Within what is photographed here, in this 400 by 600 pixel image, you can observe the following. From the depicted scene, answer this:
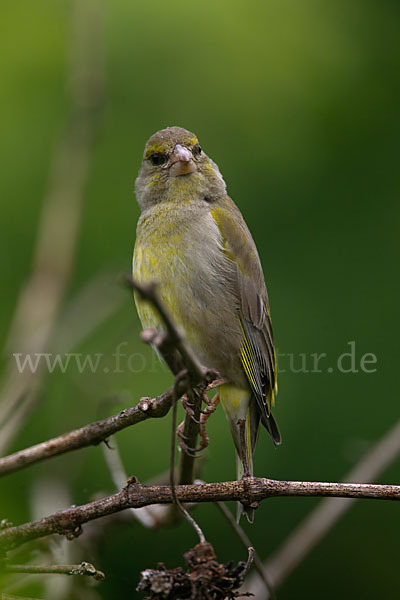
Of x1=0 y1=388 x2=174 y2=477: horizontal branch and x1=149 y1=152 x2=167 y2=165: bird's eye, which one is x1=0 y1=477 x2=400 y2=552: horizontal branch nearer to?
x1=0 y1=388 x2=174 y2=477: horizontal branch

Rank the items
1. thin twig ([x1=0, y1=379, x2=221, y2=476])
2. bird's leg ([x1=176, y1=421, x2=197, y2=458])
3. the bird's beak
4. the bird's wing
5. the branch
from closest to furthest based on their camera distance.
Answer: thin twig ([x1=0, y1=379, x2=221, y2=476]), bird's leg ([x1=176, y1=421, x2=197, y2=458]), the branch, the bird's wing, the bird's beak

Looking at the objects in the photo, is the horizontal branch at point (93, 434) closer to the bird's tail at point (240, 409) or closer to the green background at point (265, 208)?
the bird's tail at point (240, 409)

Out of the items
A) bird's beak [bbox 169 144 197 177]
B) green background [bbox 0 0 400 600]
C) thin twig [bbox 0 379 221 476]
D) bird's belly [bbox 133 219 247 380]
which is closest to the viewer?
thin twig [bbox 0 379 221 476]

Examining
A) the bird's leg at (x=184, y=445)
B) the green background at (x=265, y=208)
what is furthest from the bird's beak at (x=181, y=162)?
the bird's leg at (x=184, y=445)

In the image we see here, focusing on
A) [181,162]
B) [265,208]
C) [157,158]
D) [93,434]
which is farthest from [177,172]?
[93,434]

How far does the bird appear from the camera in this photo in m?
3.46

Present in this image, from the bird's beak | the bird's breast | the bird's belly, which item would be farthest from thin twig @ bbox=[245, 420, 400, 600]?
the bird's beak

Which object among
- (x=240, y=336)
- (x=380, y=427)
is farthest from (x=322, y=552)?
(x=240, y=336)

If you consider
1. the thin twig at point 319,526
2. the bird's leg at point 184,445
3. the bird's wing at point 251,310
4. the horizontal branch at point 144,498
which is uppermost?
the bird's wing at point 251,310

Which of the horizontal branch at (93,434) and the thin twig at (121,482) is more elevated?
the horizontal branch at (93,434)

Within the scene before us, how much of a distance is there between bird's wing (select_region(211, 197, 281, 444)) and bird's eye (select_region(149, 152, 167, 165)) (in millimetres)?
372

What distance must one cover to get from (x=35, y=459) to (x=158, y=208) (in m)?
1.63

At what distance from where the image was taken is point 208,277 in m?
3.52

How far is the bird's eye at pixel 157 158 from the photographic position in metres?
3.99
